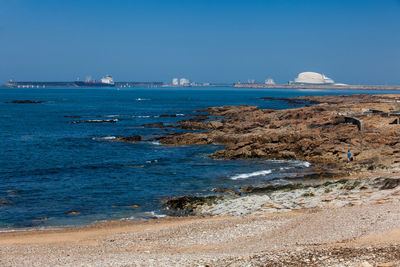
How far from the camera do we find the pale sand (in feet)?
38.9

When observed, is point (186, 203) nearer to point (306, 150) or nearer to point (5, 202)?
point (5, 202)

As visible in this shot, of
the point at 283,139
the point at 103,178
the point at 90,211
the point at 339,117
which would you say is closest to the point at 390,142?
the point at 283,139

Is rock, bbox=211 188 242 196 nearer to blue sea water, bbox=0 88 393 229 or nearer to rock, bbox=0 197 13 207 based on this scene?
blue sea water, bbox=0 88 393 229

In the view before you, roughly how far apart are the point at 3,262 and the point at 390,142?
27332mm

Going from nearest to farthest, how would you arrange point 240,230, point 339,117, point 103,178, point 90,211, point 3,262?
point 3,262, point 240,230, point 90,211, point 103,178, point 339,117

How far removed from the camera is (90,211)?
67.6 ft

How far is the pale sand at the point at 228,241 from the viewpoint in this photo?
1184 centimetres

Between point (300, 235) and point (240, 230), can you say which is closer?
point (300, 235)

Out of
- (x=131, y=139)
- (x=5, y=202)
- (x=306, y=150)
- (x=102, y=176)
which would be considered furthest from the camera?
(x=131, y=139)

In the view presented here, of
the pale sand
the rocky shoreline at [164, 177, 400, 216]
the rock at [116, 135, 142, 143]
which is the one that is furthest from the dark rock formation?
the pale sand

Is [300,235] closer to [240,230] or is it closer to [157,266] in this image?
[240,230]

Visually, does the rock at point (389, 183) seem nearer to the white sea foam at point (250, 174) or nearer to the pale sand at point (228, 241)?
the pale sand at point (228, 241)

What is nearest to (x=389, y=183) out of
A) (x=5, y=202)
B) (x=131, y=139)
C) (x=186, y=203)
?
(x=186, y=203)

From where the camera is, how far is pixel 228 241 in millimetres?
14469
